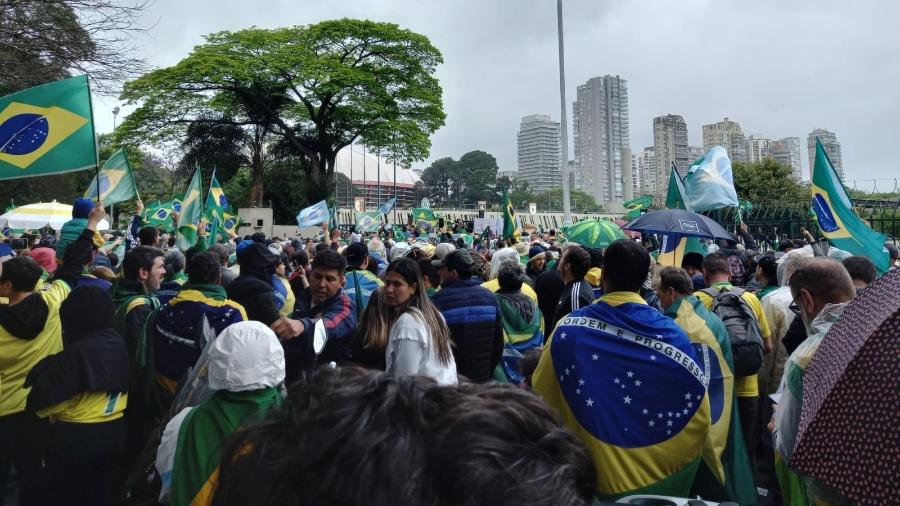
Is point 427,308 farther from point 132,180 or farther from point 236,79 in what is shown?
point 236,79

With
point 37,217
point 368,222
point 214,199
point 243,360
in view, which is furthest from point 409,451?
point 368,222

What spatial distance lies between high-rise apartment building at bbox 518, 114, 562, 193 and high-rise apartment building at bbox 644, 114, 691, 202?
27125mm

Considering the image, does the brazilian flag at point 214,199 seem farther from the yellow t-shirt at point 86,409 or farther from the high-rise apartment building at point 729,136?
the high-rise apartment building at point 729,136

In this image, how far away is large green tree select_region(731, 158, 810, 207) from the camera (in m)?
38.5

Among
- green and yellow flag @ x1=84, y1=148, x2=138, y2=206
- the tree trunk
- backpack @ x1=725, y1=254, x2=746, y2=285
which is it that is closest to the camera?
green and yellow flag @ x1=84, y1=148, x2=138, y2=206

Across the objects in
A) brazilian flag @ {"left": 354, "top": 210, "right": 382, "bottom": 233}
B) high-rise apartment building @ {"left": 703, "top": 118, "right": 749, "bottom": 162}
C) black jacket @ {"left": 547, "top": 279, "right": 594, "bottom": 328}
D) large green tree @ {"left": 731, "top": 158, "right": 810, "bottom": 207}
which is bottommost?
black jacket @ {"left": 547, "top": 279, "right": 594, "bottom": 328}

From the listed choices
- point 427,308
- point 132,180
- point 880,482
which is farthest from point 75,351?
point 132,180

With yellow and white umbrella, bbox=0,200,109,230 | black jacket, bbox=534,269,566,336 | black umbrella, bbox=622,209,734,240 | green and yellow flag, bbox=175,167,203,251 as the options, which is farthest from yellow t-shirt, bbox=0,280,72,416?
yellow and white umbrella, bbox=0,200,109,230

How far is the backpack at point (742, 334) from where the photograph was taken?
4.09 m

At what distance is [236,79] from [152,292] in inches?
1362

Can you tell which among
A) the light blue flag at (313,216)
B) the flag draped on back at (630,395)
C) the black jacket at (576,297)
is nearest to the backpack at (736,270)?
the black jacket at (576,297)

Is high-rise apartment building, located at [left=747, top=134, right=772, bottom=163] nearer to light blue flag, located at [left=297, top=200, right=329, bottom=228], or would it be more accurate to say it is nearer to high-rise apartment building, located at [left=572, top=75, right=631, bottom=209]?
high-rise apartment building, located at [left=572, top=75, right=631, bottom=209]

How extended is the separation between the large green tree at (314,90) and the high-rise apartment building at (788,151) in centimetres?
8511

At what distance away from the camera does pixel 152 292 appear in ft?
15.7
